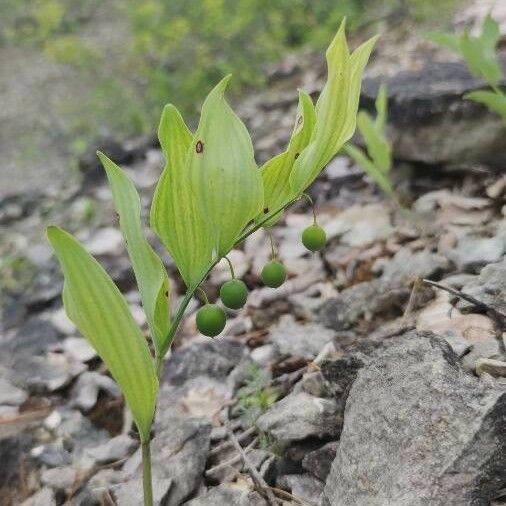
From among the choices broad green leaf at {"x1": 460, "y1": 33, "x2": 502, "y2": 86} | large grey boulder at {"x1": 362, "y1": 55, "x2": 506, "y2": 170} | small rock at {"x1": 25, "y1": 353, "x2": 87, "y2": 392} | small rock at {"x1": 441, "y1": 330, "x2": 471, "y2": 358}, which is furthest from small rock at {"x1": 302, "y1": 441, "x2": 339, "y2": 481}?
large grey boulder at {"x1": 362, "y1": 55, "x2": 506, "y2": 170}

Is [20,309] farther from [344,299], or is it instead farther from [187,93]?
[187,93]

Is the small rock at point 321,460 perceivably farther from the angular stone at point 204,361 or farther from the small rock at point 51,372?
the small rock at point 51,372

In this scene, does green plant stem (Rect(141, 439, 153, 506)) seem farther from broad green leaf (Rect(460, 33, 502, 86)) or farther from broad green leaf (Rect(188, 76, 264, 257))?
broad green leaf (Rect(460, 33, 502, 86))

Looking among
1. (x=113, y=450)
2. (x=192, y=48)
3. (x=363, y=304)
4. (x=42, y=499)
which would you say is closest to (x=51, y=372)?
(x=113, y=450)

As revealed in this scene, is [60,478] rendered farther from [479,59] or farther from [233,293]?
[479,59]

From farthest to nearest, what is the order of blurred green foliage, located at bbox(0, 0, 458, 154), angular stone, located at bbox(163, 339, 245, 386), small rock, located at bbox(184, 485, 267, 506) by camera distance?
blurred green foliage, located at bbox(0, 0, 458, 154)
angular stone, located at bbox(163, 339, 245, 386)
small rock, located at bbox(184, 485, 267, 506)
